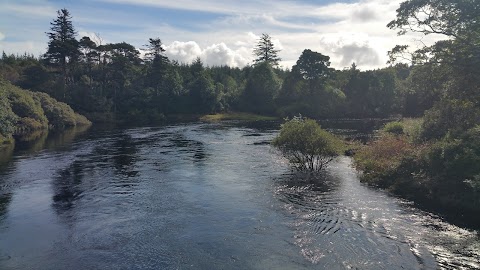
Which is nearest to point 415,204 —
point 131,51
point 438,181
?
point 438,181

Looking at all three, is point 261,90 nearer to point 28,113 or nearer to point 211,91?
point 211,91

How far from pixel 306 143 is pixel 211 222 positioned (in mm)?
14715

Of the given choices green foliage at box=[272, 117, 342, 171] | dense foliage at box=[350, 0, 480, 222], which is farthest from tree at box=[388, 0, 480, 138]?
green foliage at box=[272, 117, 342, 171]

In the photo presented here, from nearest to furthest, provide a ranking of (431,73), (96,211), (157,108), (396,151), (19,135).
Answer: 1. (96,211)
2. (431,73)
3. (396,151)
4. (19,135)
5. (157,108)

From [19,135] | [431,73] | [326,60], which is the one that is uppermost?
[326,60]

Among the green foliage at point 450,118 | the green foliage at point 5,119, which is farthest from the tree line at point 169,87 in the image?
the green foliage at point 450,118

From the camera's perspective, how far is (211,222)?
23.2 metres

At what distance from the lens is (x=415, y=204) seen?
86.5 ft

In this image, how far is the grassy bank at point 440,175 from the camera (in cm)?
2480

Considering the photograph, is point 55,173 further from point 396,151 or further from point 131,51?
point 131,51

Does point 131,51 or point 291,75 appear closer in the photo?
point 131,51

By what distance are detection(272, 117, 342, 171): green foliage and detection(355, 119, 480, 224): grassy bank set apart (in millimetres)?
3909

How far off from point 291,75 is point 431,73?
310 feet

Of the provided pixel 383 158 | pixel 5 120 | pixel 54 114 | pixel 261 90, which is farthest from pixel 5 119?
pixel 261 90
